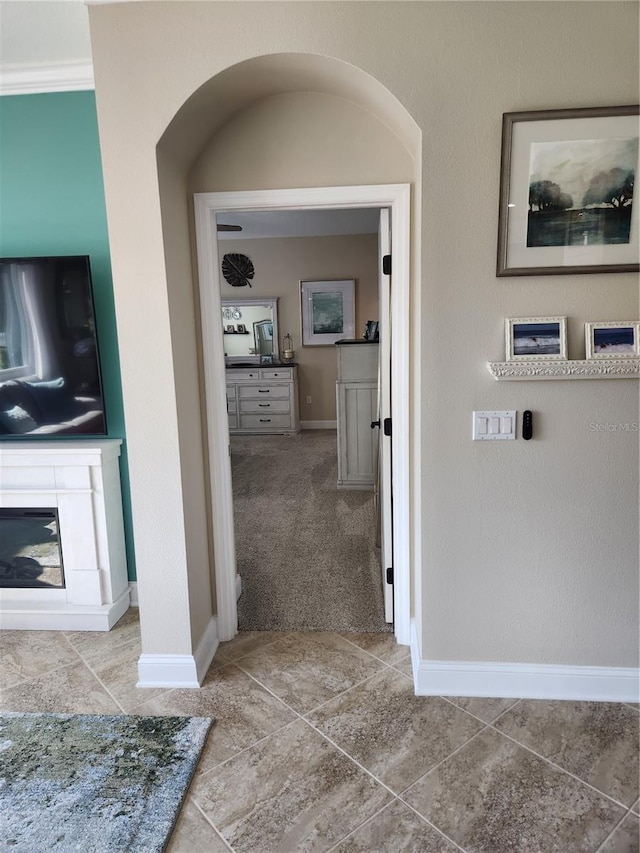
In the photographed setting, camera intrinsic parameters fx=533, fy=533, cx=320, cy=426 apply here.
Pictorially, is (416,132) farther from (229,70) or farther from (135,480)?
(135,480)

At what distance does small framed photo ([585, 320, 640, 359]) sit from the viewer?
72.8 inches

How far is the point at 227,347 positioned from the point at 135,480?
5840mm

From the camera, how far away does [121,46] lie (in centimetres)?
184

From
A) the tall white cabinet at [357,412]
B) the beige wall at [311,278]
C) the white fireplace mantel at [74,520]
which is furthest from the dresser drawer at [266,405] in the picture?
the white fireplace mantel at [74,520]

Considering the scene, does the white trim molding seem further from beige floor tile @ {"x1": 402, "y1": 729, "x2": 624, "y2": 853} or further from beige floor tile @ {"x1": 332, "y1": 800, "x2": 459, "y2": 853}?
beige floor tile @ {"x1": 332, "y1": 800, "x2": 459, "y2": 853}

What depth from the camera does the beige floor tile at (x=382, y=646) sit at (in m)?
2.40

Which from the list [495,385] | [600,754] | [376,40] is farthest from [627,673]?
[376,40]

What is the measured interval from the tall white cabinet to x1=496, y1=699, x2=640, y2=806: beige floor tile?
273 cm

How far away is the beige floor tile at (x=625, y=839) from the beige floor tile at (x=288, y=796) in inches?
24.9

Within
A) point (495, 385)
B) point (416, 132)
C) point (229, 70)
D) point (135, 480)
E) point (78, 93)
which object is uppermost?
point (78, 93)

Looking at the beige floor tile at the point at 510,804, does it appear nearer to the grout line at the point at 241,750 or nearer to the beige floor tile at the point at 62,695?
the grout line at the point at 241,750

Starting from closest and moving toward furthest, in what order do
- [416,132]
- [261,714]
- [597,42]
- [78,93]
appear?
[597,42] < [416,132] < [261,714] < [78,93]

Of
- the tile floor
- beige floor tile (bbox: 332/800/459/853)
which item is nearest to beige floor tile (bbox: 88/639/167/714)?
the tile floor

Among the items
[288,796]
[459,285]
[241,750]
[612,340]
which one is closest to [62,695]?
[241,750]
